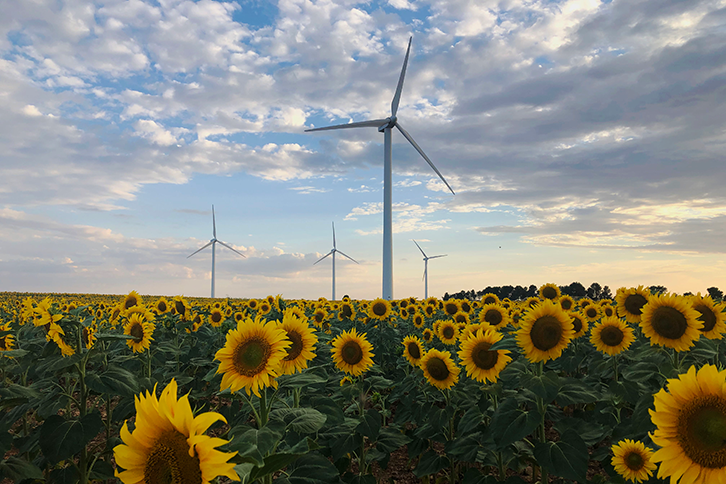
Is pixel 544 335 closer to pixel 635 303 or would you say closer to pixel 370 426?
pixel 370 426

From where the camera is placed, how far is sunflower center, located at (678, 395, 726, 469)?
100 inches

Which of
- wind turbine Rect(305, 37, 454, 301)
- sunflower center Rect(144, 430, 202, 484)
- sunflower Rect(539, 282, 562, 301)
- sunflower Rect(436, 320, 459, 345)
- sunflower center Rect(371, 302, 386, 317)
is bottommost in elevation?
sunflower center Rect(144, 430, 202, 484)

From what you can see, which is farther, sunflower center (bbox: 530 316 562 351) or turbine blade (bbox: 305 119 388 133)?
turbine blade (bbox: 305 119 388 133)

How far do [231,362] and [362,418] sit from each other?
239 centimetres

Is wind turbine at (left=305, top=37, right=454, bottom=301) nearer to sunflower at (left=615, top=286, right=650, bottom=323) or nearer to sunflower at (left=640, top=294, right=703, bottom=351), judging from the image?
sunflower at (left=615, top=286, right=650, bottom=323)

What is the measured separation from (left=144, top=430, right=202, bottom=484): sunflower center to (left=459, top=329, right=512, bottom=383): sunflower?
14.1 feet

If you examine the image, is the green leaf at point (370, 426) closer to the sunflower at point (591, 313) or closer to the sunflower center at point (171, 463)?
the sunflower center at point (171, 463)

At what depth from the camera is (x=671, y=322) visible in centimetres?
545

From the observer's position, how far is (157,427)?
6.76 feet

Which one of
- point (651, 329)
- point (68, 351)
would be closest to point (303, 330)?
point (68, 351)

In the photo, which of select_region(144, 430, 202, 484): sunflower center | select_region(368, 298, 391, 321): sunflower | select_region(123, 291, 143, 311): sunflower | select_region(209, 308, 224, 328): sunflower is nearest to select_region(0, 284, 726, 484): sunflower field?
select_region(144, 430, 202, 484): sunflower center

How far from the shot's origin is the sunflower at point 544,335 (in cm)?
468

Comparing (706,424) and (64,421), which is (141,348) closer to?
(64,421)

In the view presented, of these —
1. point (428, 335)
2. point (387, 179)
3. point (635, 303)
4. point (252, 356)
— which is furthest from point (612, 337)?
point (387, 179)
